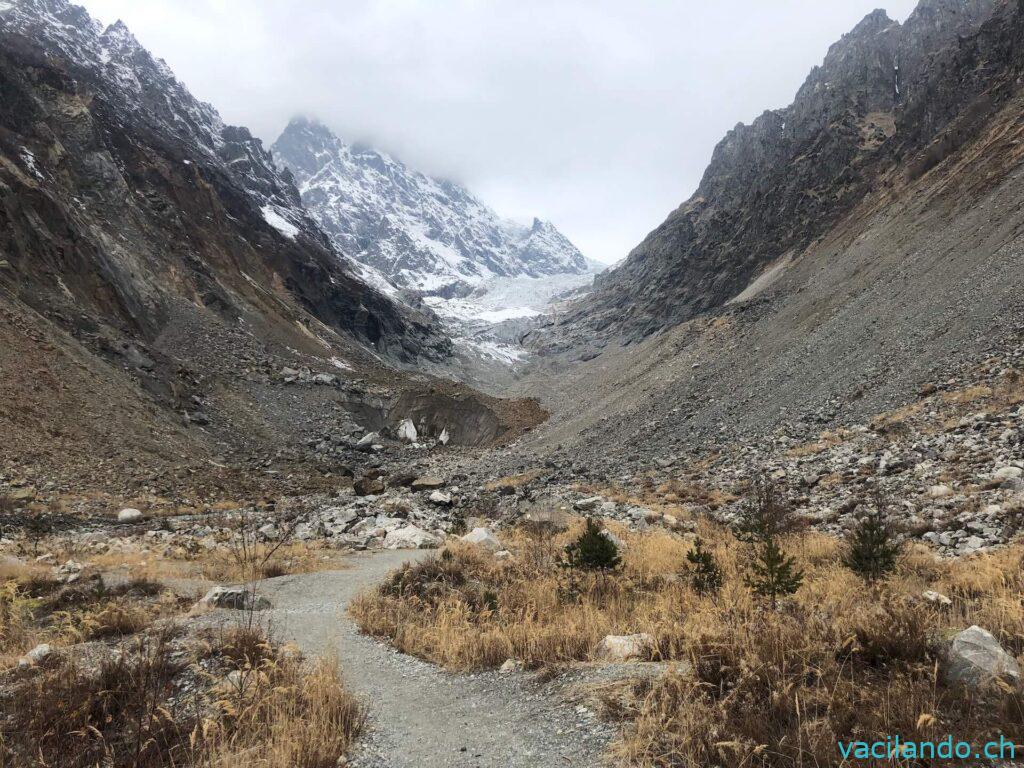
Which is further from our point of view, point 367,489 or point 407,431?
point 407,431

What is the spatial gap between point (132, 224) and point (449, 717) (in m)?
54.1

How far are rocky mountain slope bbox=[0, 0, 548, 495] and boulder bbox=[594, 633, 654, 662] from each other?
19413 mm

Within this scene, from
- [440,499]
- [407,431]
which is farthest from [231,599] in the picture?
[407,431]

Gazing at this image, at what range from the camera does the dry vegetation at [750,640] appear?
2.98m

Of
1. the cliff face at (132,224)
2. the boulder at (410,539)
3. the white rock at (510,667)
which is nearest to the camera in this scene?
the white rock at (510,667)

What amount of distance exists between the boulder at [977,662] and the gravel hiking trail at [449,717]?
2.17 metres

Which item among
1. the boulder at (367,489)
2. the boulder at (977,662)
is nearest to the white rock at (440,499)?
the boulder at (367,489)

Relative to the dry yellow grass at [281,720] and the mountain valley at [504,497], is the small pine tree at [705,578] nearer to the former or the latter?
the mountain valley at [504,497]

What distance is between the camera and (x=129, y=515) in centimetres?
1616

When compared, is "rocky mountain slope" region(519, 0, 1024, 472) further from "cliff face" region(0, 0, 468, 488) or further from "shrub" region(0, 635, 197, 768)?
"cliff face" region(0, 0, 468, 488)

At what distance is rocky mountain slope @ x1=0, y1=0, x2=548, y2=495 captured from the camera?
20.8 m

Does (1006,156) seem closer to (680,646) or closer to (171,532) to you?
(680,646)

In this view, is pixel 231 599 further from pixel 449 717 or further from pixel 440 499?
pixel 440 499

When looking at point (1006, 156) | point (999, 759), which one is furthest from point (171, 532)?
point (1006, 156)
